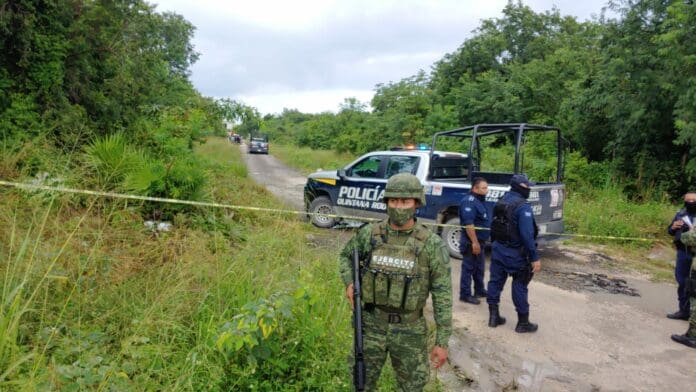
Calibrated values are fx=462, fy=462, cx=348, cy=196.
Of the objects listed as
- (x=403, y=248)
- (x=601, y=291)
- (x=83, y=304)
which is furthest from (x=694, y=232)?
(x=83, y=304)

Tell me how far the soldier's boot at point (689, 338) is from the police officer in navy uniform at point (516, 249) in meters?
1.33

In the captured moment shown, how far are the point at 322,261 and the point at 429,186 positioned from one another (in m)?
2.99

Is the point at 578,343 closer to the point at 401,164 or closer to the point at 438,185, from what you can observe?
the point at 438,185

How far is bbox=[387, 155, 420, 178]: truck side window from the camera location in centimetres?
756

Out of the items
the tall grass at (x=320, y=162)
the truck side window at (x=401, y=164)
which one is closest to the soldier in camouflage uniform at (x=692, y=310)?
the truck side window at (x=401, y=164)

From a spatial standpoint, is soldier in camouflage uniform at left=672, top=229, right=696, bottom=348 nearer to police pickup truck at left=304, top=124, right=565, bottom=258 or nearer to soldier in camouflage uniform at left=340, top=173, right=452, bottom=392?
police pickup truck at left=304, top=124, right=565, bottom=258

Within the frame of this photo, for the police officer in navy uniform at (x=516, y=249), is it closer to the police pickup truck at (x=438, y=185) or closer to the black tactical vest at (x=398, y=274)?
the police pickup truck at (x=438, y=185)

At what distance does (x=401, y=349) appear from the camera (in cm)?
268

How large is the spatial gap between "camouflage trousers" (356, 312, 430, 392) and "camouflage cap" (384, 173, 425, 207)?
729mm

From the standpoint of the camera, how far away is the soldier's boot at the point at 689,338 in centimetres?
437

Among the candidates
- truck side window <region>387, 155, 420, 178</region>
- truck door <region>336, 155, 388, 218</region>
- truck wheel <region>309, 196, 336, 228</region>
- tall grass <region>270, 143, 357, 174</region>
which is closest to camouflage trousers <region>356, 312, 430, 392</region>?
truck side window <region>387, 155, 420, 178</region>

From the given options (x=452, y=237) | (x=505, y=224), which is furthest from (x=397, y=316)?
(x=452, y=237)

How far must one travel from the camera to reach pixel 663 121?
1099cm

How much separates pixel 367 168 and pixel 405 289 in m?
5.69
